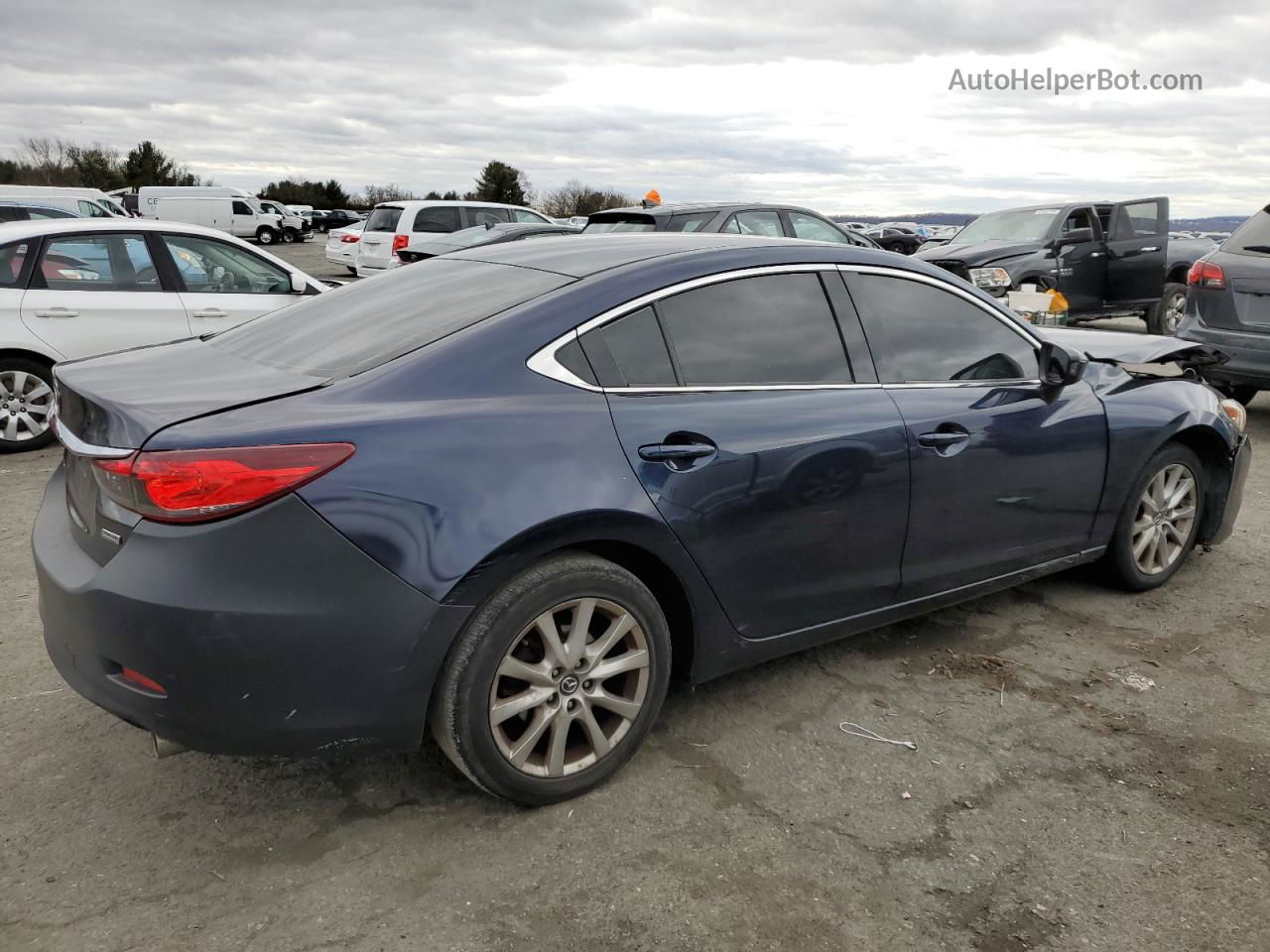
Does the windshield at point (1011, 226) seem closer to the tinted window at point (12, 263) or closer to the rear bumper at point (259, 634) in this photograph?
the tinted window at point (12, 263)

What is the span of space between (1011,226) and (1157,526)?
→ 9.64 metres

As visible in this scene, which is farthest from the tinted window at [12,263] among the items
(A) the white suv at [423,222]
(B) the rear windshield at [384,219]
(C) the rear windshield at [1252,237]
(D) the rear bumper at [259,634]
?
(B) the rear windshield at [384,219]

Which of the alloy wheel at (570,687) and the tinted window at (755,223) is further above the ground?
the tinted window at (755,223)

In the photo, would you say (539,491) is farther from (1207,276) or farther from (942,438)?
(1207,276)

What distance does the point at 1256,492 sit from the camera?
648cm

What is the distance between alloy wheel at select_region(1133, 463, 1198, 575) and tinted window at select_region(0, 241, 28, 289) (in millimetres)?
6946

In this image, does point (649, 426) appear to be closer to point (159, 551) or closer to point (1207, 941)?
point (159, 551)

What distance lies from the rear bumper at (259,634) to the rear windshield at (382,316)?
2.05 ft

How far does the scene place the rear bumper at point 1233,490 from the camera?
4.77m

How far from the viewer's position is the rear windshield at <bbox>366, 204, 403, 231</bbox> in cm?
2012

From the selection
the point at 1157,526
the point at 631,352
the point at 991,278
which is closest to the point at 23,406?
the point at 631,352

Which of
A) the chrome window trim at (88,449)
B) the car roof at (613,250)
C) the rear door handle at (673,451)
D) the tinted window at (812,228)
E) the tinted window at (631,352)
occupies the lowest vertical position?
the rear door handle at (673,451)

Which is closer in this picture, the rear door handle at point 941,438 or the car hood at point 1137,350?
the rear door handle at point 941,438

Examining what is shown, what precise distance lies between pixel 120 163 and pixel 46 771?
79.6 metres
